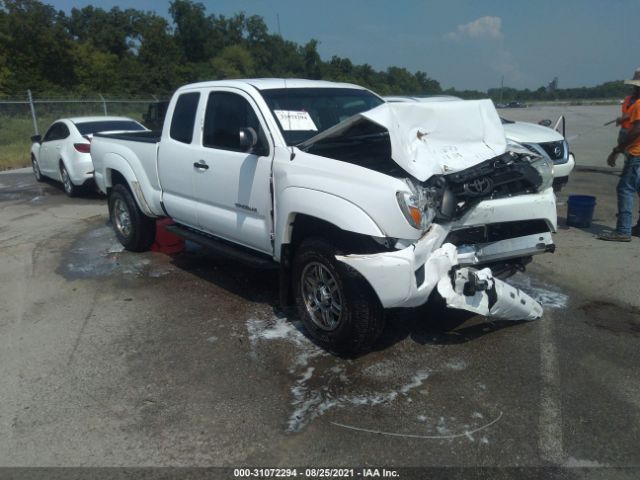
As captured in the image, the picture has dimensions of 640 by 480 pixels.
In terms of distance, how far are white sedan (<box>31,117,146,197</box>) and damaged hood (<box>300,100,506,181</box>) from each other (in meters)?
8.06

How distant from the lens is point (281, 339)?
14.3 feet

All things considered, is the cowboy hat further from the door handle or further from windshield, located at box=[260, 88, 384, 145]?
the door handle

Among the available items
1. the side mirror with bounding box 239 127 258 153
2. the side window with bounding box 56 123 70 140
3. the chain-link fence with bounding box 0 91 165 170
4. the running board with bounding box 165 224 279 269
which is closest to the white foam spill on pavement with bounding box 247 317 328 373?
the running board with bounding box 165 224 279 269

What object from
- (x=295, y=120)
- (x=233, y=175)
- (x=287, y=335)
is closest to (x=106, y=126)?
(x=233, y=175)

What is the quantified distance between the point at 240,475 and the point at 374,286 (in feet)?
4.50

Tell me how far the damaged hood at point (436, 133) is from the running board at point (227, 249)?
3.57ft

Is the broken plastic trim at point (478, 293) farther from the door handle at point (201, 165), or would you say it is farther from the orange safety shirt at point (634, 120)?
the orange safety shirt at point (634, 120)

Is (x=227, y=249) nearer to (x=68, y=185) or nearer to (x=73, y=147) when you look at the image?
(x=73, y=147)

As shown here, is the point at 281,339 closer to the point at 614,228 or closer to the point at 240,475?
the point at 240,475

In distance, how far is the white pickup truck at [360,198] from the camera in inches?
138

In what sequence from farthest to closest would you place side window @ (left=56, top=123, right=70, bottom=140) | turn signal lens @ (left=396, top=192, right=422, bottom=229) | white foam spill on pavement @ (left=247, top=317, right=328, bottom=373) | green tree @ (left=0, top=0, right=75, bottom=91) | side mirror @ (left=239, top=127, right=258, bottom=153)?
green tree @ (left=0, top=0, right=75, bottom=91) < side window @ (left=56, top=123, right=70, bottom=140) < side mirror @ (left=239, top=127, right=258, bottom=153) < white foam spill on pavement @ (left=247, top=317, right=328, bottom=373) < turn signal lens @ (left=396, top=192, right=422, bottom=229)

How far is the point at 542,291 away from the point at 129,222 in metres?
4.90

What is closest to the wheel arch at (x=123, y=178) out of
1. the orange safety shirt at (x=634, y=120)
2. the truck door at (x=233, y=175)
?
the truck door at (x=233, y=175)

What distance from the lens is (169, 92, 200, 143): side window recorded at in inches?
211
